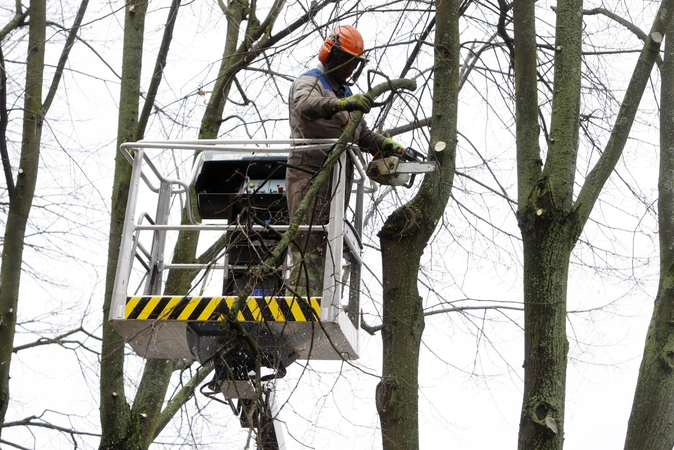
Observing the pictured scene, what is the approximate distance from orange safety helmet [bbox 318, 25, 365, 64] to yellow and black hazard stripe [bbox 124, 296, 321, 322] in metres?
1.56

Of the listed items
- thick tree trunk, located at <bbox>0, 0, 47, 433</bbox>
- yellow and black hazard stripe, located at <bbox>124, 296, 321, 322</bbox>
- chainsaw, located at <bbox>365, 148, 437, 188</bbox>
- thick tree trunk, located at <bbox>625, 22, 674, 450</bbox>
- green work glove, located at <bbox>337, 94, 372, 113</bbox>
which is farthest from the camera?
thick tree trunk, located at <bbox>0, 0, 47, 433</bbox>

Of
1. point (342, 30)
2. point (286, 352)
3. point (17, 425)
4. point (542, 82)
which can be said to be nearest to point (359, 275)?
point (286, 352)

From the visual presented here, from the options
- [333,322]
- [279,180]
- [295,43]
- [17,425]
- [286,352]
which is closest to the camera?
[333,322]

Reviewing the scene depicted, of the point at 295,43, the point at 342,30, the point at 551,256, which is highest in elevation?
the point at 295,43

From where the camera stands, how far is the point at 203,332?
5.34 m

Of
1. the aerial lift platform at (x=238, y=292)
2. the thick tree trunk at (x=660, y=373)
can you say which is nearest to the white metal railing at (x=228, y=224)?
the aerial lift platform at (x=238, y=292)

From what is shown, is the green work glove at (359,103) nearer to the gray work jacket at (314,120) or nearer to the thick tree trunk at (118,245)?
the gray work jacket at (314,120)

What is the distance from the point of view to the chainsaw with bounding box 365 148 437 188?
5.77 metres

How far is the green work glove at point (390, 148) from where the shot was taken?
19.1 feet

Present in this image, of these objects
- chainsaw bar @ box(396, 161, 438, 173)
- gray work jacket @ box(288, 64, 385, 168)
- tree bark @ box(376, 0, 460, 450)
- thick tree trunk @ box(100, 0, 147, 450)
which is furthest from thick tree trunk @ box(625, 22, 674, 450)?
thick tree trunk @ box(100, 0, 147, 450)

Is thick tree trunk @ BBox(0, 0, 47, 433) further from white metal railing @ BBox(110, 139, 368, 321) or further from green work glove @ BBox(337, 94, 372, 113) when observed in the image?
green work glove @ BBox(337, 94, 372, 113)

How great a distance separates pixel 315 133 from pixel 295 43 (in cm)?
134

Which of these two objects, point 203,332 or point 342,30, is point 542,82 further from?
point 203,332

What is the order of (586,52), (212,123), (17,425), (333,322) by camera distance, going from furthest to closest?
(17,425)
(212,123)
(586,52)
(333,322)
